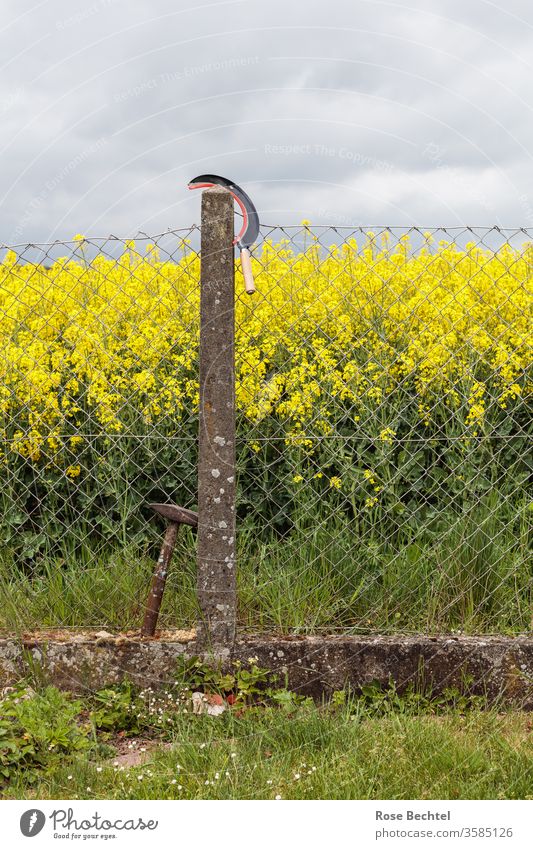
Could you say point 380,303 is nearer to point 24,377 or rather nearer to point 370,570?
point 370,570

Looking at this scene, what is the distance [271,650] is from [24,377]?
2236mm

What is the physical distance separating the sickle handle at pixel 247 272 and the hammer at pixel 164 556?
104 cm

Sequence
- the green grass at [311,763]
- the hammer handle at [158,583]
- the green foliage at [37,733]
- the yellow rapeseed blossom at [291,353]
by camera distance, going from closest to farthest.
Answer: the green grass at [311,763], the green foliage at [37,733], the hammer handle at [158,583], the yellow rapeseed blossom at [291,353]

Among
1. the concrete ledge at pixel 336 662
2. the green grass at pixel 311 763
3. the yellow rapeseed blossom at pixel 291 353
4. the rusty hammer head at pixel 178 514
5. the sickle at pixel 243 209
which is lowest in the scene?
the green grass at pixel 311 763

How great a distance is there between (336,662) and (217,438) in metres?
1.17

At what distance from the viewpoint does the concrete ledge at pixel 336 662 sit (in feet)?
12.8

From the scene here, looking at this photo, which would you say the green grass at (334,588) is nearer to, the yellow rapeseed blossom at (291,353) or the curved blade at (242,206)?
the yellow rapeseed blossom at (291,353)

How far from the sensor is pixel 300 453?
14.4 feet

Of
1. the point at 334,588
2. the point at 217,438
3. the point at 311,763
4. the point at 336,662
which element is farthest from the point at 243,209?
the point at 311,763

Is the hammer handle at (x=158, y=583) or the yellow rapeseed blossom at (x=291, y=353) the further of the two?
the yellow rapeseed blossom at (x=291, y=353)

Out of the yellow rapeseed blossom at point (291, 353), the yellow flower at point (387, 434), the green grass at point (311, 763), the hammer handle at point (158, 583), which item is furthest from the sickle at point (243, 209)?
the green grass at point (311, 763)

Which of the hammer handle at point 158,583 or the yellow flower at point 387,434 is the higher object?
the yellow flower at point 387,434

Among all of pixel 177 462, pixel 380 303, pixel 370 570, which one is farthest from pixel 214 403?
pixel 380 303

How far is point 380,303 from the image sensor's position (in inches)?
196
